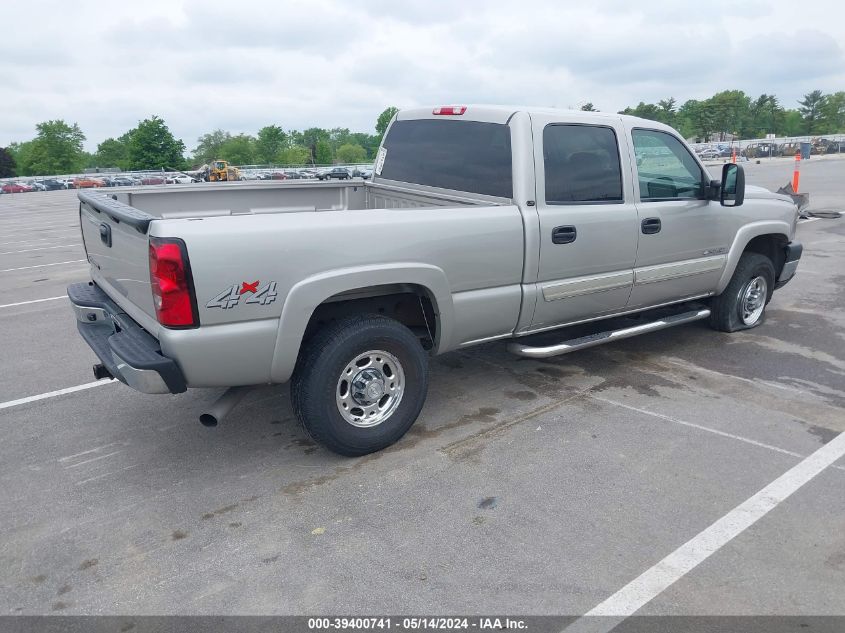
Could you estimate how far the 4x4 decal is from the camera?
3.29 metres

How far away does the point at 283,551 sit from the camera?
313 cm

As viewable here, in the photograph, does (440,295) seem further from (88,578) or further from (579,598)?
(88,578)

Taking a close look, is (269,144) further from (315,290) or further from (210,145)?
(315,290)

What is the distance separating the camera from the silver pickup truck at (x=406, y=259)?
3.34 meters

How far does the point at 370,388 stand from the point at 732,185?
11.2 ft

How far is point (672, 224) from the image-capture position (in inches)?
206

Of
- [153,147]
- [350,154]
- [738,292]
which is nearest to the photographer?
[738,292]

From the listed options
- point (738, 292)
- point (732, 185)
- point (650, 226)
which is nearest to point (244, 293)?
point (650, 226)

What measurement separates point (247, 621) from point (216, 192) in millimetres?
3430

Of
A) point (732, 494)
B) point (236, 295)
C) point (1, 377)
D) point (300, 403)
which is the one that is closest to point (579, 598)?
point (732, 494)

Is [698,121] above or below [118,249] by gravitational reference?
above

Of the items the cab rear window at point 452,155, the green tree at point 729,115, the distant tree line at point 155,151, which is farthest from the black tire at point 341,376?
the green tree at point 729,115

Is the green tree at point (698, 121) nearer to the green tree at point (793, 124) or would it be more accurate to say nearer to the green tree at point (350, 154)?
the green tree at point (793, 124)

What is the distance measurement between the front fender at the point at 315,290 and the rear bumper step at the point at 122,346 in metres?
0.52
